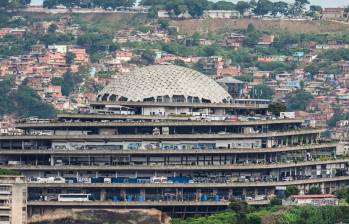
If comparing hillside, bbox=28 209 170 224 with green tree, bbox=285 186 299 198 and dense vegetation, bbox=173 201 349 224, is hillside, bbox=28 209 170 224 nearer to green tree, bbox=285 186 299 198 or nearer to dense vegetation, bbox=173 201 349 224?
dense vegetation, bbox=173 201 349 224

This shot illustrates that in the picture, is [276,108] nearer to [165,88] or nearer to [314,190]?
[165,88]

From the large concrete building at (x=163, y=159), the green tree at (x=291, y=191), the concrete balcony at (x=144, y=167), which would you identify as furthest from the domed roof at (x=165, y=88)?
the green tree at (x=291, y=191)

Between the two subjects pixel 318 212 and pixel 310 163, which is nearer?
pixel 318 212

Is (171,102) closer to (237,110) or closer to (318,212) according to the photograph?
(237,110)

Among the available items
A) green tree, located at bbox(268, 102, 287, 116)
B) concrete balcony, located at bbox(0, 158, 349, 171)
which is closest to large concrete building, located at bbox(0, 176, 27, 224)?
concrete balcony, located at bbox(0, 158, 349, 171)

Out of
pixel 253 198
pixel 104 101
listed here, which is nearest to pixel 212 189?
pixel 253 198
